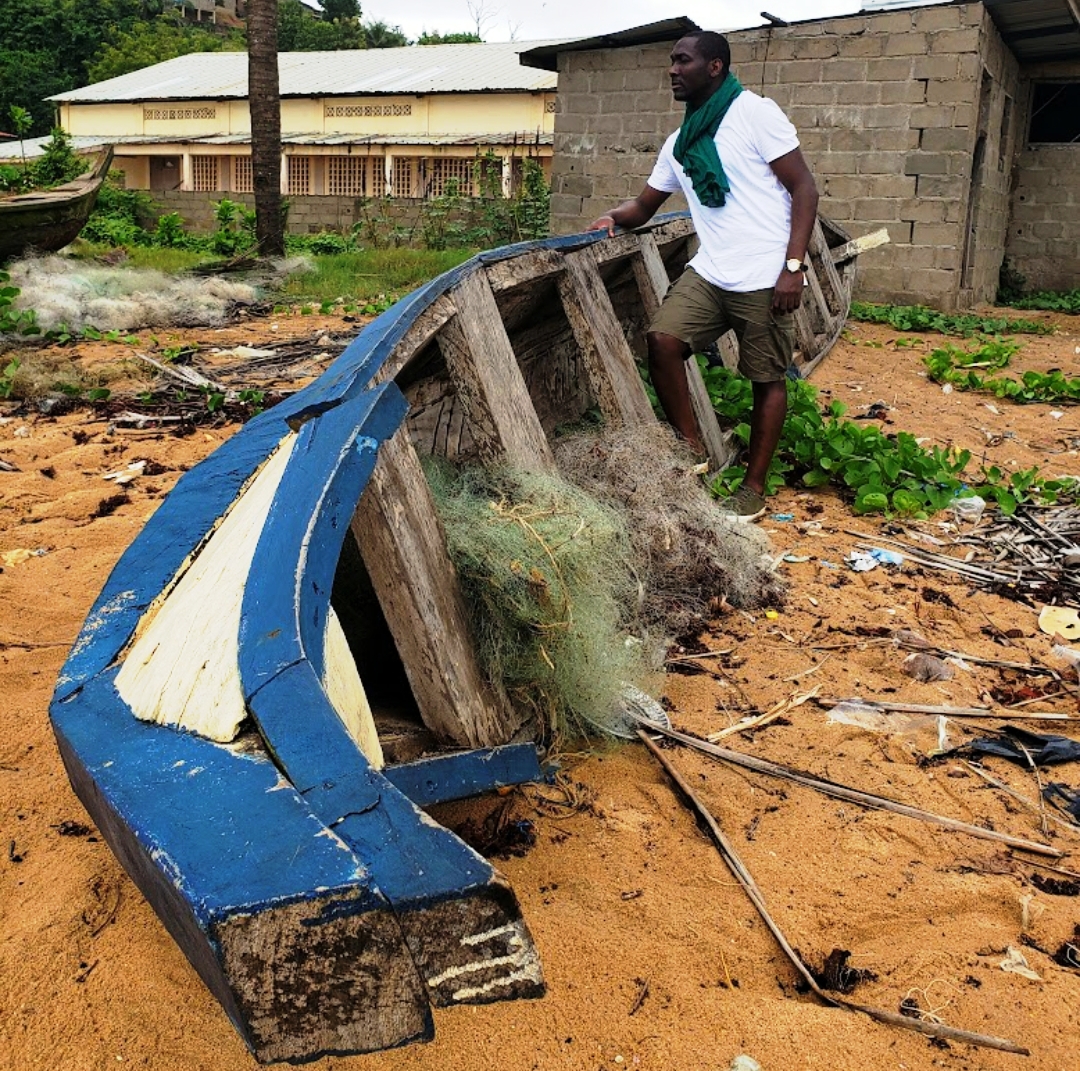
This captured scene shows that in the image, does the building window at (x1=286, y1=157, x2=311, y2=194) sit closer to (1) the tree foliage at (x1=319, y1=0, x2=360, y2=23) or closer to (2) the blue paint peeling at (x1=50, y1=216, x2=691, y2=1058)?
(2) the blue paint peeling at (x1=50, y1=216, x2=691, y2=1058)

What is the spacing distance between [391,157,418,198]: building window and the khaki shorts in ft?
66.1

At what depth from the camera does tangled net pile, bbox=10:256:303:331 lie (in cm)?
792

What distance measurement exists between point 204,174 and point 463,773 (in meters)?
27.2

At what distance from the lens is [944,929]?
6.02 ft

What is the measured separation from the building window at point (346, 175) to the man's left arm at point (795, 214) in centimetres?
2139

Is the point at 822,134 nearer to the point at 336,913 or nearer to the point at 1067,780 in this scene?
the point at 1067,780

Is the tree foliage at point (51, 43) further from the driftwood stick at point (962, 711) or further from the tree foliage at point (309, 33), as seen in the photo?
the driftwood stick at point (962, 711)

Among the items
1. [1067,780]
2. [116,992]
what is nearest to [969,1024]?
[1067,780]

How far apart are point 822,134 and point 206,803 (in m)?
10.5

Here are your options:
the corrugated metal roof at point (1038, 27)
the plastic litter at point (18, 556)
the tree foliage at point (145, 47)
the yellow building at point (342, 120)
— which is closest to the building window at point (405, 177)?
the yellow building at point (342, 120)

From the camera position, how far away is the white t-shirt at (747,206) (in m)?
3.82

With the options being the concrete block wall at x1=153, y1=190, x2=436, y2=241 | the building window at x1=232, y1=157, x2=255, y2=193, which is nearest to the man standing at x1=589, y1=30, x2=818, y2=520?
the concrete block wall at x1=153, y1=190, x2=436, y2=241

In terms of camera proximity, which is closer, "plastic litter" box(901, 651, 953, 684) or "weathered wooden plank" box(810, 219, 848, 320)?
"plastic litter" box(901, 651, 953, 684)

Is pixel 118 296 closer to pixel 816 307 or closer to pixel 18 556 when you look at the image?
pixel 816 307
